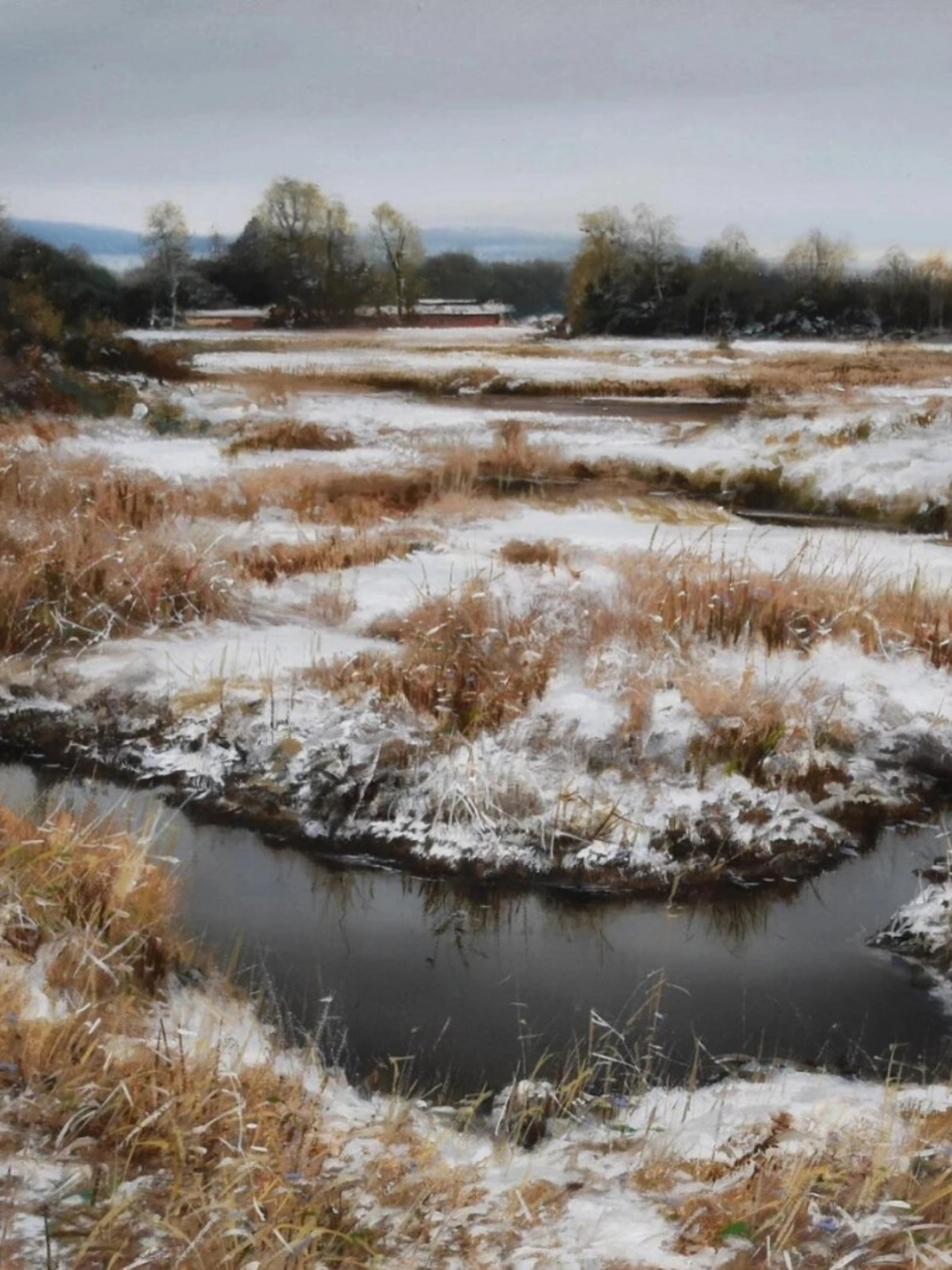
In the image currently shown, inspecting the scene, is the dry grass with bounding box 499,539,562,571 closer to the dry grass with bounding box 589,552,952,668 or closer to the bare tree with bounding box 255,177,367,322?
the dry grass with bounding box 589,552,952,668

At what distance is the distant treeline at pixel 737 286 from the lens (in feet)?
15.8

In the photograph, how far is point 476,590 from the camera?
184 inches

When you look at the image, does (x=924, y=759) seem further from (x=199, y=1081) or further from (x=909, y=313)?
(x=199, y=1081)

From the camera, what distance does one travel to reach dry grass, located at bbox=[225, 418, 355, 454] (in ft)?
19.9

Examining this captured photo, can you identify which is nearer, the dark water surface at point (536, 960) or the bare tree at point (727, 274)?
the dark water surface at point (536, 960)

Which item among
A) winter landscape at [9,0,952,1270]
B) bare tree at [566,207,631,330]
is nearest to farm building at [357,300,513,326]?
winter landscape at [9,0,952,1270]

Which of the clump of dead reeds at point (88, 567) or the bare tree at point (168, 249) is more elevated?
the bare tree at point (168, 249)

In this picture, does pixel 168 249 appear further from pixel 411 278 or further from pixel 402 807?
pixel 402 807

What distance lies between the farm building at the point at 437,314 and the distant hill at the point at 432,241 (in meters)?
0.23

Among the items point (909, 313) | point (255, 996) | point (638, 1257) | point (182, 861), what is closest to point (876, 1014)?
point (638, 1257)

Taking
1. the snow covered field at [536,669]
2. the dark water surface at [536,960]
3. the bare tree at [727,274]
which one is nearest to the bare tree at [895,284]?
the snow covered field at [536,669]

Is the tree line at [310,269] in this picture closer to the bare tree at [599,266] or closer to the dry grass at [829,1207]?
the bare tree at [599,266]

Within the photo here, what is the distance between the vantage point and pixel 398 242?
4.79 metres

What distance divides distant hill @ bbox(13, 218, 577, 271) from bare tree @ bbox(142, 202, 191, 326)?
5 cm
